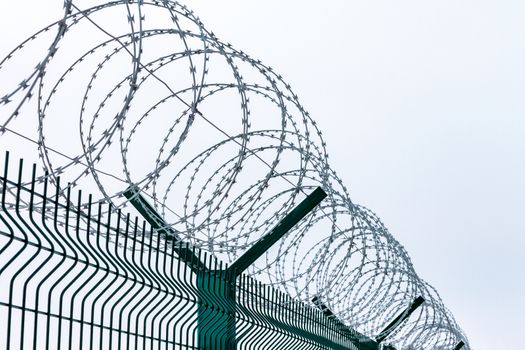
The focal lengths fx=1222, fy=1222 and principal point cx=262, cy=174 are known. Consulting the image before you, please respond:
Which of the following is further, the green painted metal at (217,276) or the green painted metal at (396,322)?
the green painted metal at (396,322)

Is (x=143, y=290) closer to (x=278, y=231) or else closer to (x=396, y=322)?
(x=278, y=231)

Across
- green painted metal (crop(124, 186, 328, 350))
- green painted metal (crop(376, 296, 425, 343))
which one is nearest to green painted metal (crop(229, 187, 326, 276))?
green painted metal (crop(124, 186, 328, 350))

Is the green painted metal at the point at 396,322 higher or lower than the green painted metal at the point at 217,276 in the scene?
higher

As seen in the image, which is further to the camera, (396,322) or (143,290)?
(396,322)

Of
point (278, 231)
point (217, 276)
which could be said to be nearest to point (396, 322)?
point (278, 231)

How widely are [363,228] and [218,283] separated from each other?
11.8 feet

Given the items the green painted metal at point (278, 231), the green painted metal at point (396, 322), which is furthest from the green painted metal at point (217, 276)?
the green painted metal at point (396, 322)

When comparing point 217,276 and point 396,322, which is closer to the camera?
point 217,276

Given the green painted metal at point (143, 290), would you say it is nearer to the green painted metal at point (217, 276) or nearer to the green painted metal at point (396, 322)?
the green painted metal at point (217, 276)

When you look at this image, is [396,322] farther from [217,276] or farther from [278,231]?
[217,276]

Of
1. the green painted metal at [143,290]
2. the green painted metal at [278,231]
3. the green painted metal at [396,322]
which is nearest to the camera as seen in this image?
the green painted metal at [143,290]

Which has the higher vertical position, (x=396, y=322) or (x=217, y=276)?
(x=396, y=322)

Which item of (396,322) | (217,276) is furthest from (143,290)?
(396,322)

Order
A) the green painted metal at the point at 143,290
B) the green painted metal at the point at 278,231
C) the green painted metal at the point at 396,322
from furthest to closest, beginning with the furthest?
1. the green painted metal at the point at 396,322
2. the green painted metal at the point at 278,231
3. the green painted metal at the point at 143,290
